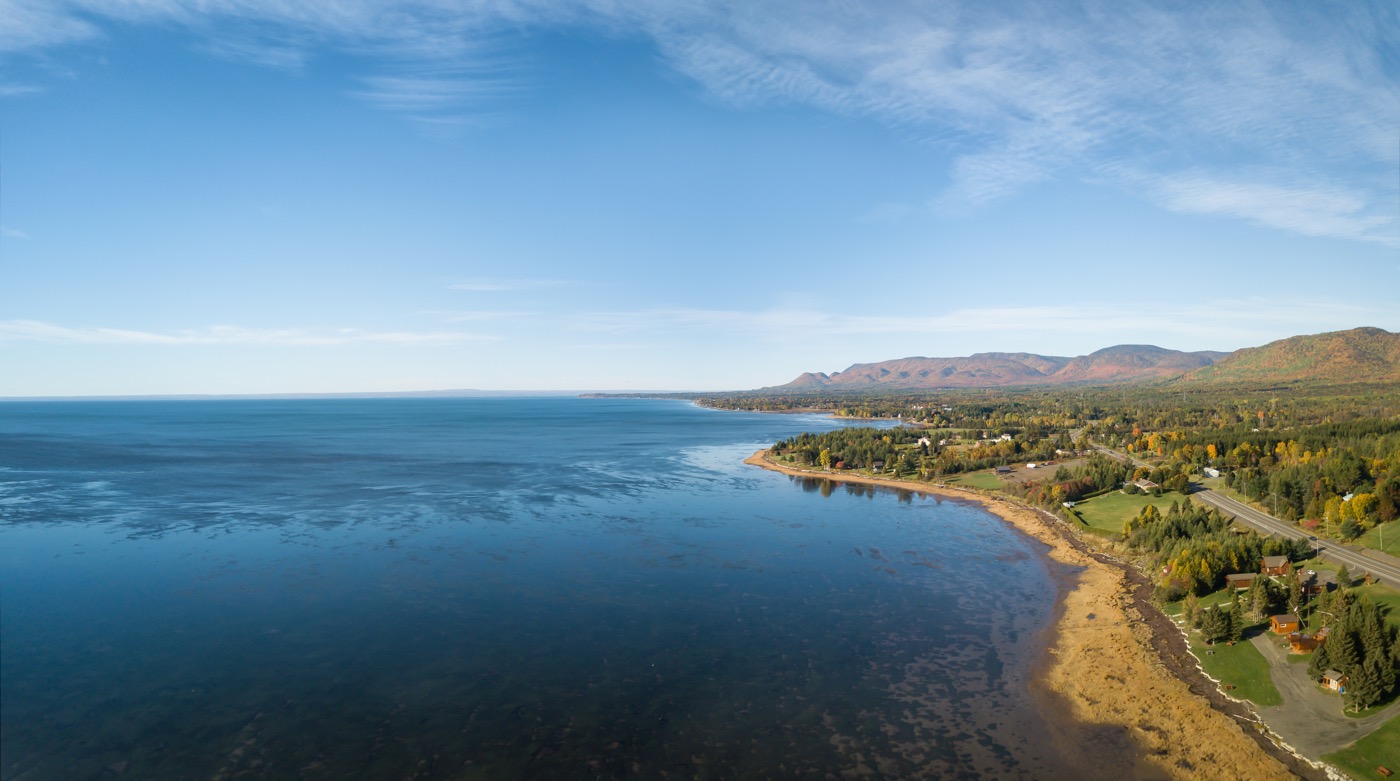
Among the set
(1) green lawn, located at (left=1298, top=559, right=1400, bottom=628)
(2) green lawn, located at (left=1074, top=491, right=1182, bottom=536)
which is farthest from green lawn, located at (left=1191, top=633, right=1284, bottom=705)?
(2) green lawn, located at (left=1074, top=491, right=1182, bottom=536)

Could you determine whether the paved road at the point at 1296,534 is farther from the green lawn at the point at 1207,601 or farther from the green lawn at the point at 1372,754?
the green lawn at the point at 1372,754

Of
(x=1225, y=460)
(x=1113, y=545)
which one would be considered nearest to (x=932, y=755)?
(x=1113, y=545)

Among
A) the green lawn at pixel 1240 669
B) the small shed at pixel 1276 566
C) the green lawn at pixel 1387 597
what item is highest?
the small shed at pixel 1276 566

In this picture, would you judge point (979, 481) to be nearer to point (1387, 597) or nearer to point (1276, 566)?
point (1276, 566)

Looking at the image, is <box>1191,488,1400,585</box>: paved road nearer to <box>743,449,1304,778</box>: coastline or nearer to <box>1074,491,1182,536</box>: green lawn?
<box>1074,491,1182,536</box>: green lawn

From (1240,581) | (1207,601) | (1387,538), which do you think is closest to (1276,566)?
(1240,581)

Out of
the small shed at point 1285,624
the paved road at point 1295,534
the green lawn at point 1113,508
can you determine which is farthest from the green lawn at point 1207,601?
the green lawn at point 1113,508
